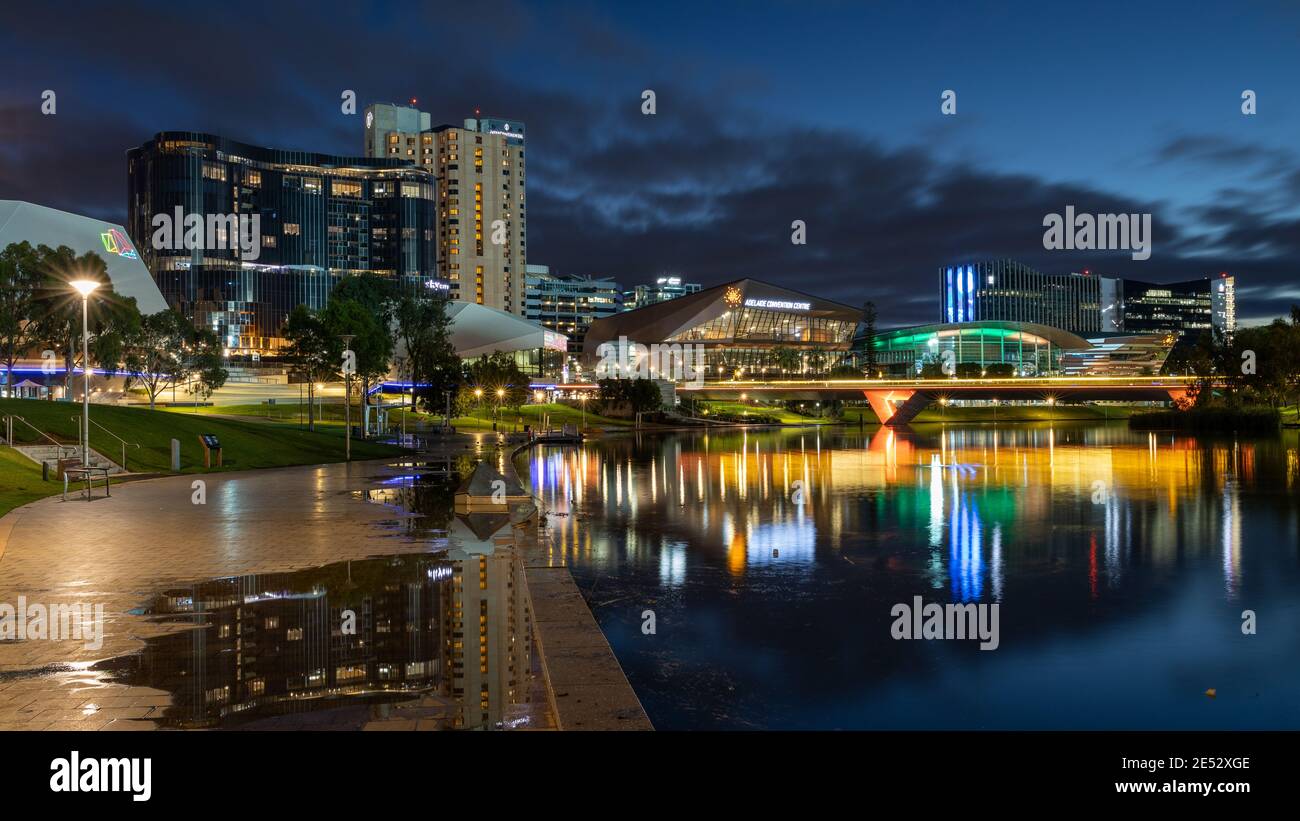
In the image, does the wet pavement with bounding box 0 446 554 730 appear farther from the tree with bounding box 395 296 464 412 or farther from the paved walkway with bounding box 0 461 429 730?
the tree with bounding box 395 296 464 412

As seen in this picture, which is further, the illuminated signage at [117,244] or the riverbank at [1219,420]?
the illuminated signage at [117,244]

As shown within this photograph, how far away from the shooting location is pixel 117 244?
123 meters

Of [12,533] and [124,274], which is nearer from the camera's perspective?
[12,533]

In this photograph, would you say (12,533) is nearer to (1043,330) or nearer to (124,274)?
(124,274)

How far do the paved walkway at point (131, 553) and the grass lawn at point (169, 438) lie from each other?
18.1 feet

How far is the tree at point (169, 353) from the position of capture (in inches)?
2832

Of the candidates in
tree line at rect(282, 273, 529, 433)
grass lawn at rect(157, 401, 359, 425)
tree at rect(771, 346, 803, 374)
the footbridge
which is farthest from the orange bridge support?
grass lawn at rect(157, 401, 359, 425)

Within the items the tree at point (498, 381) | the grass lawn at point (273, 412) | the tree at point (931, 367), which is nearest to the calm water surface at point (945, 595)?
the grass lawn at point (273, 412)

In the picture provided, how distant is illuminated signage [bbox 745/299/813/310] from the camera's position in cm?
17725

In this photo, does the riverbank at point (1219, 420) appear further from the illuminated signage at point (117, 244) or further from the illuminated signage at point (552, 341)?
the illuminated signage at point (117, 244)

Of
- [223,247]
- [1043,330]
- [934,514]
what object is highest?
[223,247]
